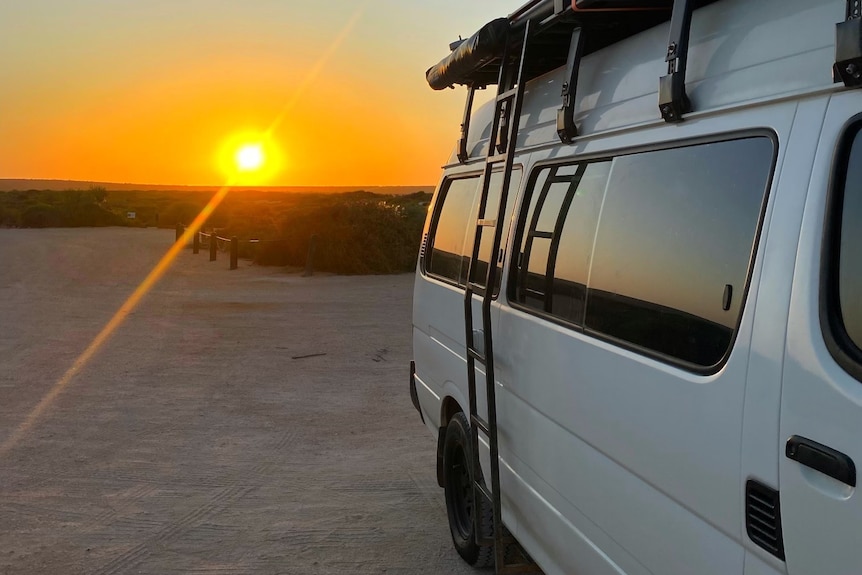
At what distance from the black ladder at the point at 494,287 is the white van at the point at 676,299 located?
2 centimetres

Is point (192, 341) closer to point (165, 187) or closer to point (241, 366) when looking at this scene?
point (241, 366)

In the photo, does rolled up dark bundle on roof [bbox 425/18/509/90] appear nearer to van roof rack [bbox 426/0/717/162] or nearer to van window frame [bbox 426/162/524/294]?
van roof rack [bbox 426/0/717/162]

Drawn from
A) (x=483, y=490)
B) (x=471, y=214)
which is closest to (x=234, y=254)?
(x=471, y=214)

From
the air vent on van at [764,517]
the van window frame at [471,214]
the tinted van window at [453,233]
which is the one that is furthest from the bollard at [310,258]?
the air vent on van at [764,517]

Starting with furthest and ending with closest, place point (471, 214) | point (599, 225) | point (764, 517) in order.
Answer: point (471, 214), point (599, 225), point (764, 517)

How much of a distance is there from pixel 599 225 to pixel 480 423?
1.32m

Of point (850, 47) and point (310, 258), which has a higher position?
point (850, 47)

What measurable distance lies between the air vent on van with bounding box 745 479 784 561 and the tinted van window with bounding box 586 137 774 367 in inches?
13.8

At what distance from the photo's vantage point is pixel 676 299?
2.43 metres

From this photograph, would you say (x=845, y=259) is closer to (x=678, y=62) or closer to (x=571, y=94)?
(x=678, y=62)

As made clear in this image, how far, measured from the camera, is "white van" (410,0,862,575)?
1.80 metres

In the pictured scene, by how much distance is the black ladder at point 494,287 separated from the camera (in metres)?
3.63

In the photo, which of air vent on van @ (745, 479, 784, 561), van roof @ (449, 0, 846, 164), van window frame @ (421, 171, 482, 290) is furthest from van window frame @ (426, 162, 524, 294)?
air vent on van @ (745, 479, 784, 561)

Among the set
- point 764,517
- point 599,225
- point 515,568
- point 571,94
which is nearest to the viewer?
point 764,517
